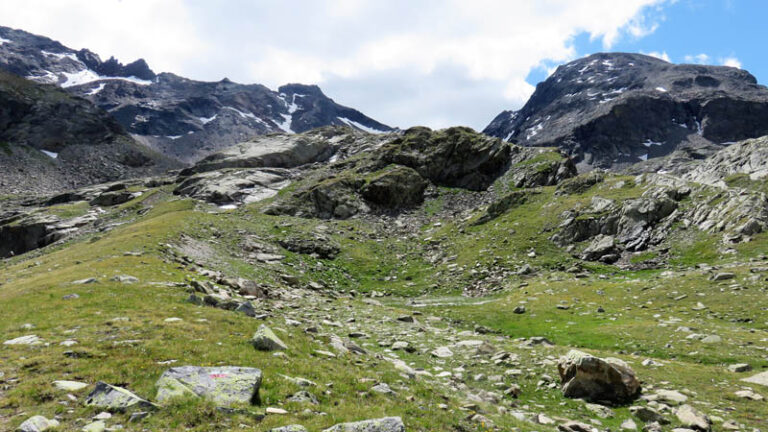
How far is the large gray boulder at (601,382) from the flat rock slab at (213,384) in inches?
493

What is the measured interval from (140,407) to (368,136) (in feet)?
416

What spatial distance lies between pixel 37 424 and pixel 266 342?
760 cm

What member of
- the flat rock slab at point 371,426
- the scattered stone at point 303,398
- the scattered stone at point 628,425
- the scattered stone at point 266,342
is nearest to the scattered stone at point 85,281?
the scattered stone at point 266,342

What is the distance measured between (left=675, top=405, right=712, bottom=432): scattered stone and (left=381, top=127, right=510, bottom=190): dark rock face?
83.4 metres

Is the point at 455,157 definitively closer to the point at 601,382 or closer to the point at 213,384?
the point at 601,382

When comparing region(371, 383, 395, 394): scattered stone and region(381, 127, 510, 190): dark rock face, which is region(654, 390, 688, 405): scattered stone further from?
region(381, 127, 510, 190): dark rock face

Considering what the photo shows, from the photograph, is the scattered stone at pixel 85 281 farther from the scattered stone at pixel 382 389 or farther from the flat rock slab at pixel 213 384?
the scattered stone at pixel 382 389

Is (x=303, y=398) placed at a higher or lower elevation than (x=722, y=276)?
lower

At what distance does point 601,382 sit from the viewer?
15.2 m

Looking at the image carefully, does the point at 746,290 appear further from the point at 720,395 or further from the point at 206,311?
the point at 206,311

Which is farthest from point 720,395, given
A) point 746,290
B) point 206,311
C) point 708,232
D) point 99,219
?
point 99,219

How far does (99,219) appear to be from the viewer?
8994 cm

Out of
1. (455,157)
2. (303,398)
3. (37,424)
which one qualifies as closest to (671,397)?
(303,398)

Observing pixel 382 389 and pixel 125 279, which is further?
pixel 125 279
